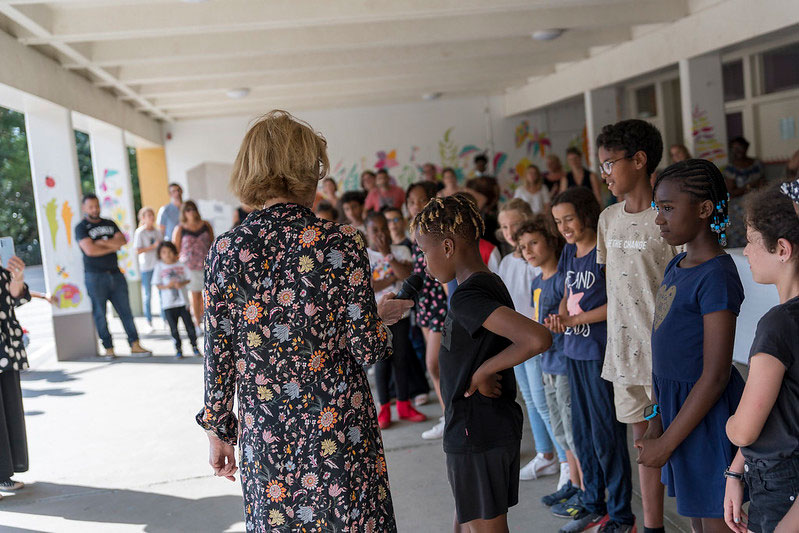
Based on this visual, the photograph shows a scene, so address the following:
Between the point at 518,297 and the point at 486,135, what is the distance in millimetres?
11804

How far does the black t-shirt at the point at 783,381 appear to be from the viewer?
1.70m

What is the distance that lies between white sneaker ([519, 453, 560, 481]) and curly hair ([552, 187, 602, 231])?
1506mm

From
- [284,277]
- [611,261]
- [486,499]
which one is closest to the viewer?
[284,277]

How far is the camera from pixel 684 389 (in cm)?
225

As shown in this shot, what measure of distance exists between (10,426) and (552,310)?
325cm

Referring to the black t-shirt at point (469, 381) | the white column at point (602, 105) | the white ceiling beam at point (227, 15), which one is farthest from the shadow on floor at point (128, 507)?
the white column at point (602, 105)

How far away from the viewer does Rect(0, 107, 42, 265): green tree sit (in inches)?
914

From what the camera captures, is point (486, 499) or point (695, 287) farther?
point (486, 499)

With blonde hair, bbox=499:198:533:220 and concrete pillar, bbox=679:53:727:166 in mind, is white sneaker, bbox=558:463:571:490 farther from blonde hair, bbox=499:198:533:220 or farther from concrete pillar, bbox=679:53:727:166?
concrete pillar, bbox=679:53:727:166

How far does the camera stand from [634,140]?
2850 millimetres

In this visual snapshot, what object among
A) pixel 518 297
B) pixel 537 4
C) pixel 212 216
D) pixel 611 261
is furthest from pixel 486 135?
pixel 611 261

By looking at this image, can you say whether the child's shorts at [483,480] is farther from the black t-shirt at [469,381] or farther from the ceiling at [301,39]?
the ceiling at [301,39]

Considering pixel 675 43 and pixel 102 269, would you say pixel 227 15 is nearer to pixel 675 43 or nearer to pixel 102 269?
pixel 102 269

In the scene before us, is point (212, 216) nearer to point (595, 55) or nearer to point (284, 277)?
point (595, 55)
